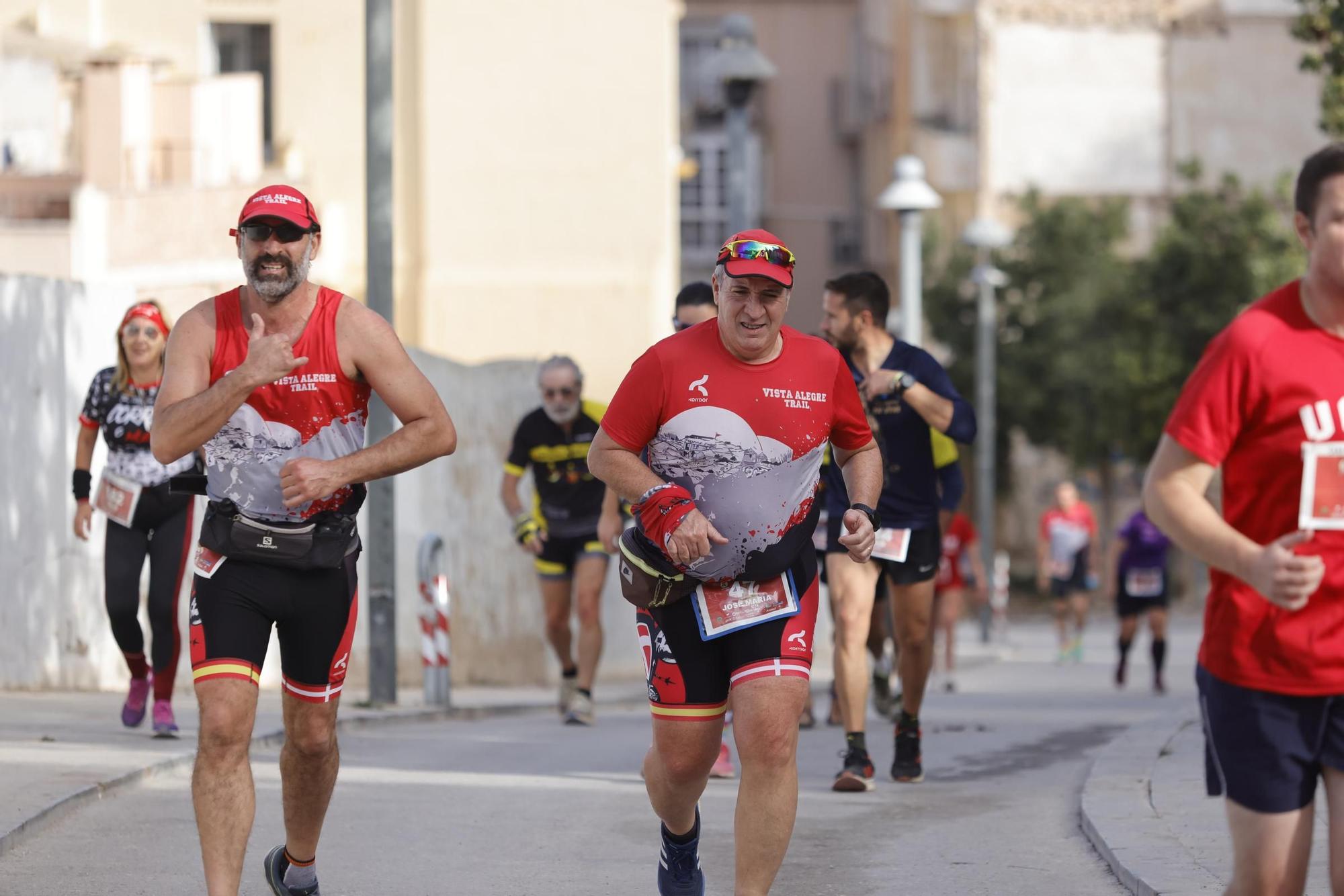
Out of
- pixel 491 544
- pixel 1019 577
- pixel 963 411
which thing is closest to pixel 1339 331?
pixel 963 411

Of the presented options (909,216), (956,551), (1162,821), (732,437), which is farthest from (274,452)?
(956,551)

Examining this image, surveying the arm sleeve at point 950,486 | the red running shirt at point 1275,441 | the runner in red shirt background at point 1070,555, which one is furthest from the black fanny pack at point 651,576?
the runner in red shirt background at point 1070,555

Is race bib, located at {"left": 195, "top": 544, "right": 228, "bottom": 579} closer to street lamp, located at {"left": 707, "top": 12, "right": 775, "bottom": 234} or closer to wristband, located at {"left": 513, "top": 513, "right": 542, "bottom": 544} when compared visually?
wristband, located at {"left": 513, "top": 513, "right": 542, "bottom": 544}

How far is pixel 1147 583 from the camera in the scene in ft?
62.6

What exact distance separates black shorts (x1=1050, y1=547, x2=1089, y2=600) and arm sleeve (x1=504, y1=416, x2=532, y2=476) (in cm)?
1256

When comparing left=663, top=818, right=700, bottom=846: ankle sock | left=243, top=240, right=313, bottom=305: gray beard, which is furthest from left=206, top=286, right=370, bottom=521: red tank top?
left=663, top=818, right=700, bottom=846: ankle sock

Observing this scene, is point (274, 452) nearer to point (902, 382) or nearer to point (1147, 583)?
point (902, 382)

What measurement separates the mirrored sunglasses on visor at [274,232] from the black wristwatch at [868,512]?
1.68 meters

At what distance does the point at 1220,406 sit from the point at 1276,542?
29 centimetres

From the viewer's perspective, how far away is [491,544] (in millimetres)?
16781

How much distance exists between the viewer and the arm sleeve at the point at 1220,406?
4551mm

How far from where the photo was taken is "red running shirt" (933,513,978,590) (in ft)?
70.4

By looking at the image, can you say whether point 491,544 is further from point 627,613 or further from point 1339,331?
point 1339,331

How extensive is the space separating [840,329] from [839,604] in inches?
45.8
